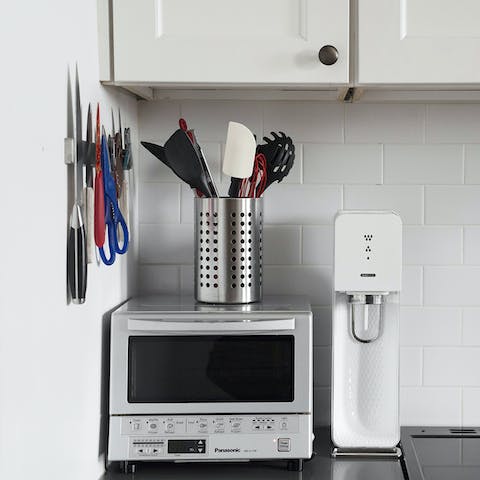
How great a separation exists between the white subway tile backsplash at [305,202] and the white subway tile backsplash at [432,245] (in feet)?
0.53

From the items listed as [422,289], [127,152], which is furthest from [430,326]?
[127,152]

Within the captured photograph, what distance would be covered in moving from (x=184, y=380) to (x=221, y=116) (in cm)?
58

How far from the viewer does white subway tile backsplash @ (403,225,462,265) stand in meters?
1.68

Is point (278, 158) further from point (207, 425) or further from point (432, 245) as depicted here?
point (207, 425)

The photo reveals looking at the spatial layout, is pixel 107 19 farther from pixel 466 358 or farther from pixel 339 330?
pixel 466 358

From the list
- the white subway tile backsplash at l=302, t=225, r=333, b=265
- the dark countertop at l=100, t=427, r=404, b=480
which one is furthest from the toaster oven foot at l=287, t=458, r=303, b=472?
the white subway tile backsplash at l=302, t=225, r=333, b=265

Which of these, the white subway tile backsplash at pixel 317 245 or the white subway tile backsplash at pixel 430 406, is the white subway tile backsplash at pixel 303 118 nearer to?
the white subway tile backsplash at pixel 317 245

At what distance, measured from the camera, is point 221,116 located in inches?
65.9

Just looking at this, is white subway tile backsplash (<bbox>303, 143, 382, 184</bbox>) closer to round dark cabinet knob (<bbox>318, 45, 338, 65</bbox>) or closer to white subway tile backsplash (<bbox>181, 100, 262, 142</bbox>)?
white subway tile backsplash (<bbox>181, 100, 262, 142</bbox>)

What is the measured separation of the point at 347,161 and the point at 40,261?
2.85 feet

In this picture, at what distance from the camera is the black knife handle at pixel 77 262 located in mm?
1104

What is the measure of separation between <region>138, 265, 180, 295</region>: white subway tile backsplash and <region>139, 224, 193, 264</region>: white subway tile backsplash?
0.01 m

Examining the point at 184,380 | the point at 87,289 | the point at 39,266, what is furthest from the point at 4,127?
the point at 184,380

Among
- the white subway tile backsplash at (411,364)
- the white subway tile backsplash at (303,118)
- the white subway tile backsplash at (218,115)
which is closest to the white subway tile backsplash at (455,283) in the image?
the white subway tile backsplash at (411,364)
